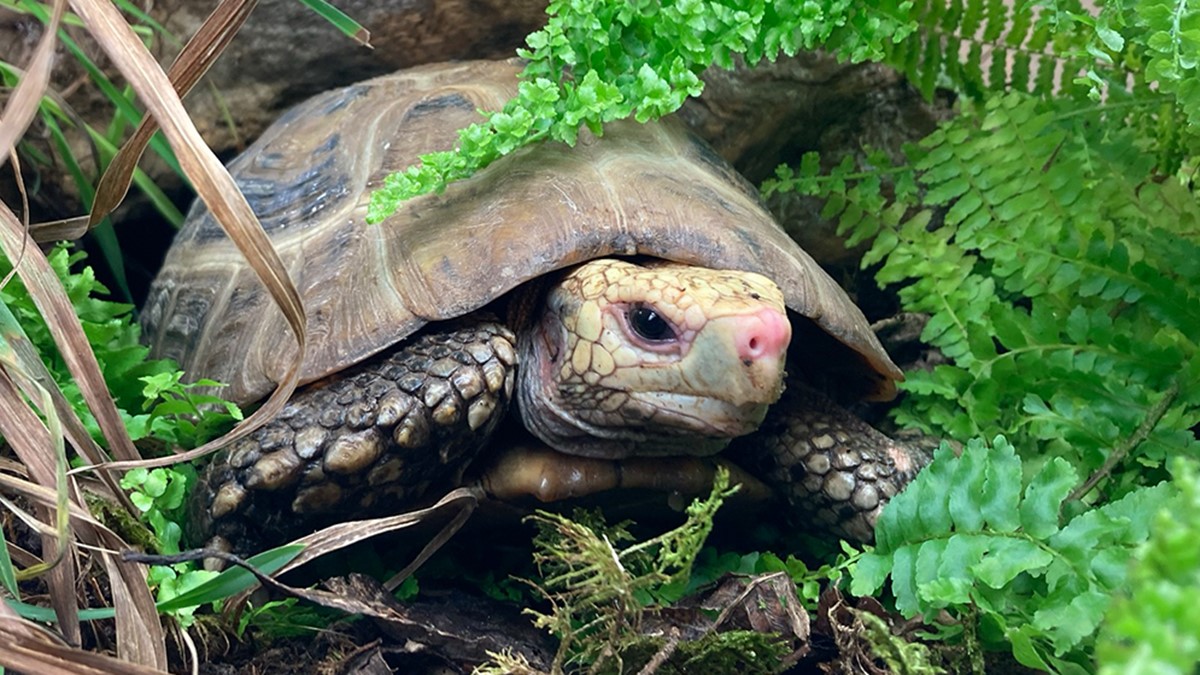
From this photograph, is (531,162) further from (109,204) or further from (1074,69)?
(1074,69)

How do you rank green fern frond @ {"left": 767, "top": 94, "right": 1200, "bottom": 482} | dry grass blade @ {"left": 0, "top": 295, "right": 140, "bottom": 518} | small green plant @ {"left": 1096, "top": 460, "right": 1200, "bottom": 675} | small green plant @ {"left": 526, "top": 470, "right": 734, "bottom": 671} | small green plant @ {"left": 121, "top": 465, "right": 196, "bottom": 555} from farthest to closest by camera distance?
1. green fern frond @ {"left": 767, "top": 94, "right": 1200, "bottom": 482}
2. small green plant @ {"left": 121, "top": 465, "right": 196, "bottom": 555}
3. dry grass blade @ {"left": 0, "top": 295, "right": 140, "bottom": 518}
4. small green plant @ {"left": 526, "top": 470, "right": 734, "bottom": 671}
5. small green plant @ {"left": 1096, "top": 460, "right": 1200, "bottom": 675}

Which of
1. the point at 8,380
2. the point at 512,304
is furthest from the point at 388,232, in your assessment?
the point at 8,380

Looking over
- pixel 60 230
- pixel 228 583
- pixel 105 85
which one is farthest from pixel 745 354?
pixel 105 85

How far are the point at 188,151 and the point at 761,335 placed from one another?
1.11 m

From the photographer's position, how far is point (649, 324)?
2182mm

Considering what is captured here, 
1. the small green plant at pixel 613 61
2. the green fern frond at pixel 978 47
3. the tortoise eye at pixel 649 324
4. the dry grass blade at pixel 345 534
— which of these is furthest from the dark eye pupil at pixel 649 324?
the green fern frond at pixel 978 47

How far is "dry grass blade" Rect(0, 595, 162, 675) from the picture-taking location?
1.34 metres

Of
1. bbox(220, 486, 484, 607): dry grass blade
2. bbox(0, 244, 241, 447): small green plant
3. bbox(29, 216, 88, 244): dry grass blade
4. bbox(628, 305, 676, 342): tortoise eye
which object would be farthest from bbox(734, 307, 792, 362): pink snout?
bbox(29, 216, 88, 244): dry grass blade

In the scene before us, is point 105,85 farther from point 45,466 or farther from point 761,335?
point 761,335

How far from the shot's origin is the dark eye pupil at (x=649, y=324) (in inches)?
84.7

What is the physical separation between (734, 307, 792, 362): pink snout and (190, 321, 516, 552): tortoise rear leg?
578 millimetres

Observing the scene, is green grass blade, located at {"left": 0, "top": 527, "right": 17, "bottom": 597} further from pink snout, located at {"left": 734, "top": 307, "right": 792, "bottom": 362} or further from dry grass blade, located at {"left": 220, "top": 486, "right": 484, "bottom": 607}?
pink snout, located at {"left": 734, "top": 307, "right": 792, "bottom": 362}

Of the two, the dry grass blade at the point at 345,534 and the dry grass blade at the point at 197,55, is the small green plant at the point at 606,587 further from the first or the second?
the dry grass blade at the point at 197,55

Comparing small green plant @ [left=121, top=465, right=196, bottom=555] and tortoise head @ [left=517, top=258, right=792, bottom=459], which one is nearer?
small green plant @ [left=121, top=465, right=196, bottom=555]
